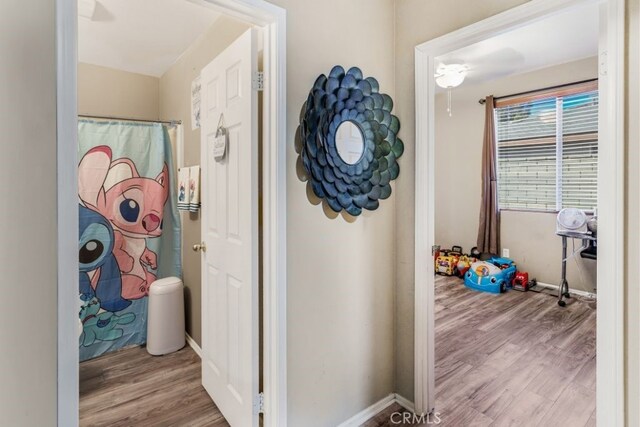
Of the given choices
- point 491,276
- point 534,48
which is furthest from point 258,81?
point 491,276

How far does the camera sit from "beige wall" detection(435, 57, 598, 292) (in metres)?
3.85

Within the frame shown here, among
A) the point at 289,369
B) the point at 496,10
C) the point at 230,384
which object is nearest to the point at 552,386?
the point at 289,369

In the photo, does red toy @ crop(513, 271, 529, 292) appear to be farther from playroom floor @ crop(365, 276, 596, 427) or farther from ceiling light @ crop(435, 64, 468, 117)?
ceiling light @ crop(435, 64, 468, 117)

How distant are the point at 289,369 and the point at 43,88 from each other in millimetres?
1371

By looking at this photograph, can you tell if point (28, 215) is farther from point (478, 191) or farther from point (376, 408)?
point (478, 191)

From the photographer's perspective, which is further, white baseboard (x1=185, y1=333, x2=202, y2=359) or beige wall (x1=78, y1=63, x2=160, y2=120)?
beige wall (x1=78, y1=63, x2=160, y2=120)

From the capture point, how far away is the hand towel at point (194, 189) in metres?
2.43

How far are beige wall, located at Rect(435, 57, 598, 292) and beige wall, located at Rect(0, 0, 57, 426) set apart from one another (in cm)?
468

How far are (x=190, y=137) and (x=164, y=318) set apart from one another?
1.44 meters

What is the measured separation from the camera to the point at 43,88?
85 centimetres

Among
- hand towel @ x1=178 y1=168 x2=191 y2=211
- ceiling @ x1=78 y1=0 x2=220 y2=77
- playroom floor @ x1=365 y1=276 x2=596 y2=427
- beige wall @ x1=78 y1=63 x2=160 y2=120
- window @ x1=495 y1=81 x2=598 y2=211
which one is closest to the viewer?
playroom floor @ x1=365 y1=276 x2=596 y2=427

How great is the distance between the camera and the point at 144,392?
2111mm

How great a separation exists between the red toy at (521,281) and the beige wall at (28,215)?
4452 millimetres

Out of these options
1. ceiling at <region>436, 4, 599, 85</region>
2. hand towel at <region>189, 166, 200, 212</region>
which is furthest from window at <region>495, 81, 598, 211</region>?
hand towel at <region>189, 166, 200, 212</region>
